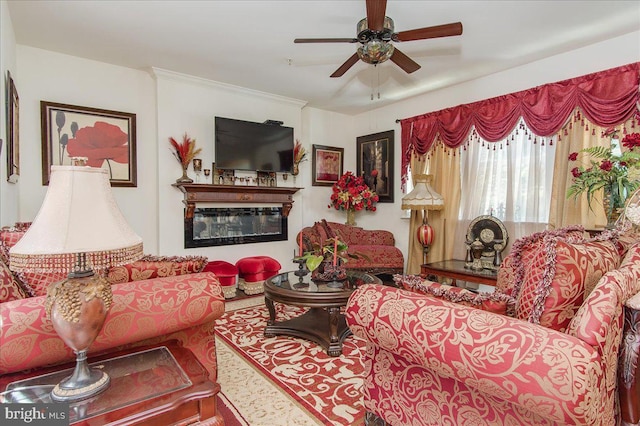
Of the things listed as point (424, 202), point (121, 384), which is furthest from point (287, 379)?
point (424, 202)

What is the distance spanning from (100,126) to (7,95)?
1.32 metres

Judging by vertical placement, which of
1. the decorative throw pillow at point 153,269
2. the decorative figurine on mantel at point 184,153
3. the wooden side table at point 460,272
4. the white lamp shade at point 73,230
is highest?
the decorative figurine on mantel at point 184,153

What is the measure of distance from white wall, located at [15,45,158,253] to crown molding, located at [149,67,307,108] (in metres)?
0.22

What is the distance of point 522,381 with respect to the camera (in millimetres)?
1025

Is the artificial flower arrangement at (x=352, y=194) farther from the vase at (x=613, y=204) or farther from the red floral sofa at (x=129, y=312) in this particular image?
the red floral sofa at (x=129, y=312)

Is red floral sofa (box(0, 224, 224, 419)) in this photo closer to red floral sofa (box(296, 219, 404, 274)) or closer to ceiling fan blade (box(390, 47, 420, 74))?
ceiling fan blade (box(390, 47, 420, 74))

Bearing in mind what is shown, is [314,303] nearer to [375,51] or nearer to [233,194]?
[375,51]

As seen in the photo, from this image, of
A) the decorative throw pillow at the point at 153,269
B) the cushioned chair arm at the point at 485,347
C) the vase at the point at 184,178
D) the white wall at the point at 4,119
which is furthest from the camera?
the vase at the point at 184,178

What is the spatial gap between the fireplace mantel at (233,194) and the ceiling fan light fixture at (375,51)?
2.42m

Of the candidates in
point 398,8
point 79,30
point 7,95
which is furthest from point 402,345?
point 79,30

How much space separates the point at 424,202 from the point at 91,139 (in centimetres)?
378

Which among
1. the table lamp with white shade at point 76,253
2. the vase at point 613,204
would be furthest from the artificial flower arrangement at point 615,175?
the table lamp with white shade at point 76,253

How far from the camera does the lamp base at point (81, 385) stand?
3.34 feet

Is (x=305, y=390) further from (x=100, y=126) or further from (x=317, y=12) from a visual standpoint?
(x=100, y=126)
